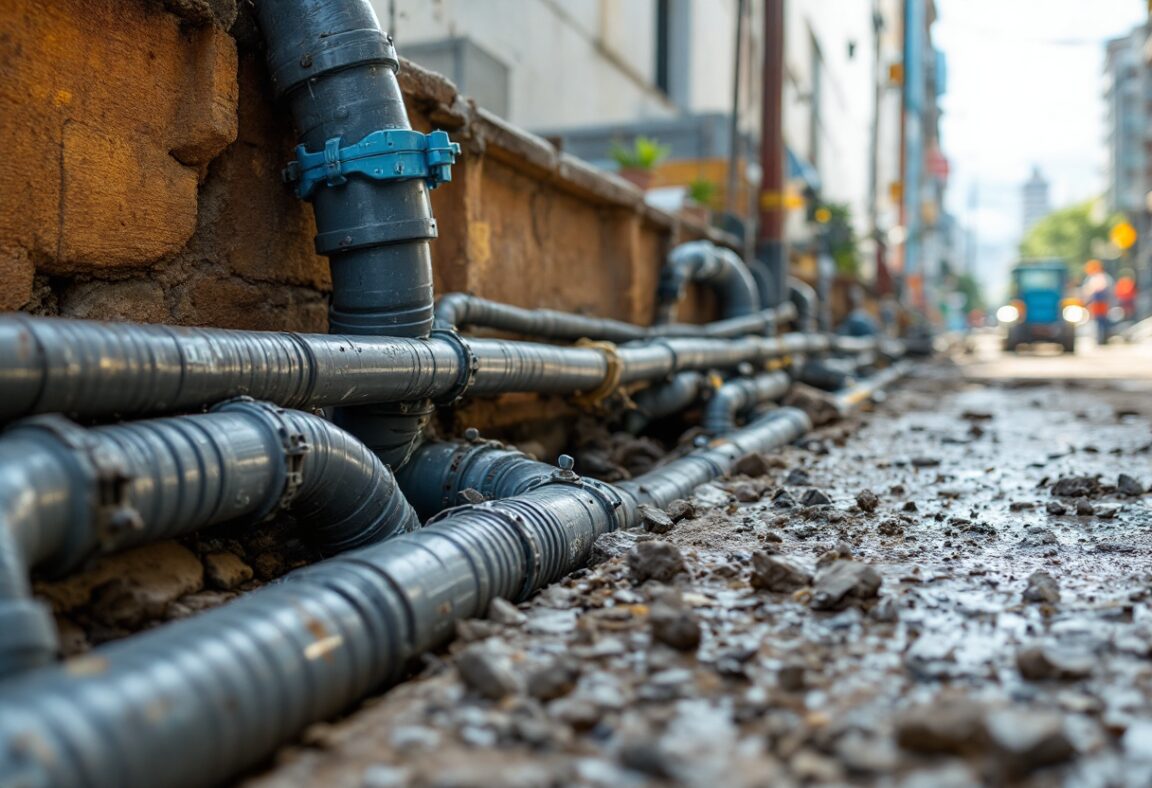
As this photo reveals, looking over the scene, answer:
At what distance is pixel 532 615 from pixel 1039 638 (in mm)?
1135

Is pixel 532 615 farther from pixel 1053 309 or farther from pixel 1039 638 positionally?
pixel 1053 309

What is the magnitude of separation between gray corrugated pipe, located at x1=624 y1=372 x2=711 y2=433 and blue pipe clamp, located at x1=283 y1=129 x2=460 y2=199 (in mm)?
2775

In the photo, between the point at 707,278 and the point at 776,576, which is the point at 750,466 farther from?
the point at 707,278

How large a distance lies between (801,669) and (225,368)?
5.11 feet

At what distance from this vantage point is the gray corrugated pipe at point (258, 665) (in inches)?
52.1

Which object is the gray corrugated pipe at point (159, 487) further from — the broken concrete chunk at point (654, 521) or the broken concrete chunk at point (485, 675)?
the broken concrete chunk at point (654, 521)

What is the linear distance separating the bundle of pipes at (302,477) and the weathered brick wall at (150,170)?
184 mm

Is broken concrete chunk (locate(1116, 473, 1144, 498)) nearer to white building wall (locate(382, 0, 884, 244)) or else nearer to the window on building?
white building wall (locate(382, 0, 884, 244))

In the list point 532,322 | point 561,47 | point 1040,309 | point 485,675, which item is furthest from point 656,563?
point 1040,309

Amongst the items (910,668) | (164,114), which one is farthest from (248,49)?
(910,668)

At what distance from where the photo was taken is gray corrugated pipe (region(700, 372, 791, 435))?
612 centimetres

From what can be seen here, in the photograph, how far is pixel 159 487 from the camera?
6.60 feet

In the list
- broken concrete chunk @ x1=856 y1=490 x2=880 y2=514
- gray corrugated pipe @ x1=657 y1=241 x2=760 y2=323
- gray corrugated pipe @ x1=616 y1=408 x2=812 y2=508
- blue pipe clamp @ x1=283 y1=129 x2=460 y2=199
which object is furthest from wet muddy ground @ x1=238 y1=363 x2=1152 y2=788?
gray corrugated pipe @ x1=657 y1=241 x2=760 y2=323

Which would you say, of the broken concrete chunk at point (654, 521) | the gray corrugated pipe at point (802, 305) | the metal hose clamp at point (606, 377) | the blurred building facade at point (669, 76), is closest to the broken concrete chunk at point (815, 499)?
the broken concrete chunk at point (654, 521)
